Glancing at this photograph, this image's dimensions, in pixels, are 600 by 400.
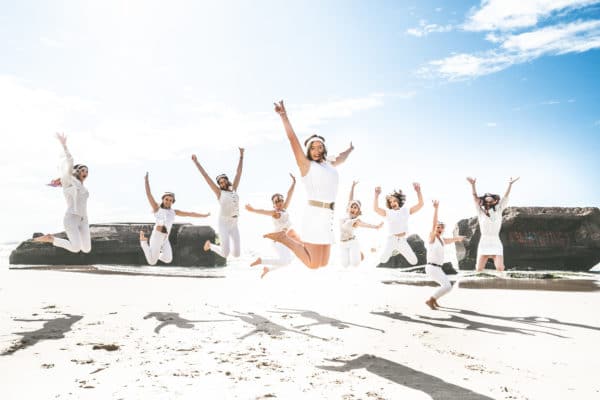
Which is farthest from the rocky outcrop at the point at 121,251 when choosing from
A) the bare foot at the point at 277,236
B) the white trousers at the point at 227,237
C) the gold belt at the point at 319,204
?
the gold belt at the point at 319,204

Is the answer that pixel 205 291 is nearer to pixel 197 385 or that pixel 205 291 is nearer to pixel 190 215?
pixel 190 215

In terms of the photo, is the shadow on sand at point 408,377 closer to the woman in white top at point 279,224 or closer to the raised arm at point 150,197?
the woman in white top at point 279,224

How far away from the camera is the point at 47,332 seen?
534 cm

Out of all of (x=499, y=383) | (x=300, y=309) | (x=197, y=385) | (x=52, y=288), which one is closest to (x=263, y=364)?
(x=197, y=385)

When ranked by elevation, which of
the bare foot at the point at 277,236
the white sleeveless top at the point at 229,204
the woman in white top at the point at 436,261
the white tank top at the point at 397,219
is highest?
the white sleeveless top at the point at 229,204

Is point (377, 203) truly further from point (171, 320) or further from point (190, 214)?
point (171, 320)

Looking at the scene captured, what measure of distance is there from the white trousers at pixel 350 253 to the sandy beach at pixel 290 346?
110 centimetres

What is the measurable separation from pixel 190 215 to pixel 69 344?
4914 millimetres

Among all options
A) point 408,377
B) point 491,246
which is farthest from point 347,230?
point 408,377

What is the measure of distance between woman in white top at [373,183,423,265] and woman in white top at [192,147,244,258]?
3.08 m

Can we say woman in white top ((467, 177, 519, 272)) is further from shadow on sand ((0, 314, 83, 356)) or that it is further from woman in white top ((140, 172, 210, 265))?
shadow on sand ((0, 314, 83, 356))

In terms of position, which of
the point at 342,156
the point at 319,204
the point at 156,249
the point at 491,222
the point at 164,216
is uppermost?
the point at 342,156

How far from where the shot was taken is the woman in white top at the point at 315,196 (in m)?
5.08

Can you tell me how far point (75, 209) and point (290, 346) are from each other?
5.38 m
